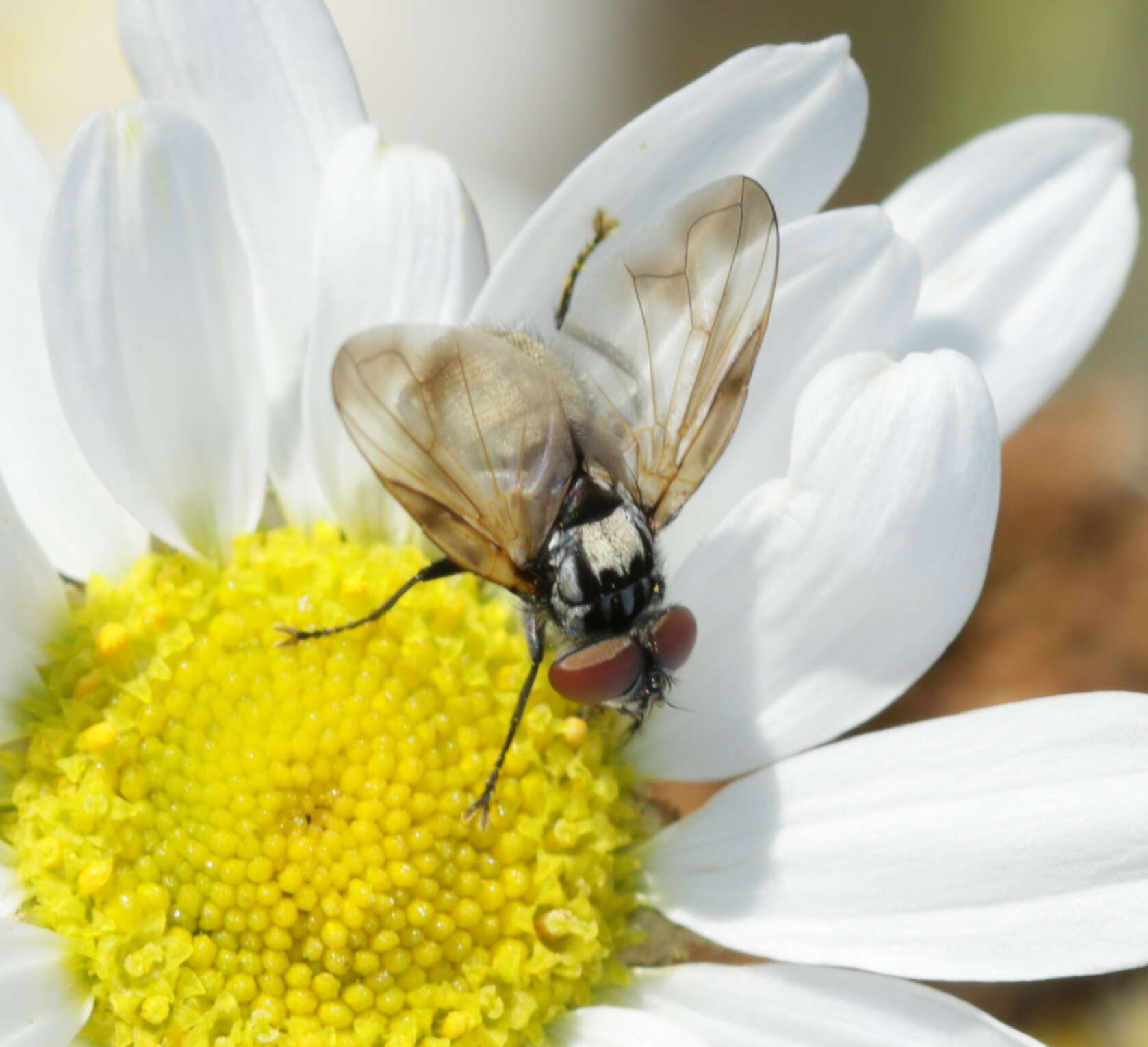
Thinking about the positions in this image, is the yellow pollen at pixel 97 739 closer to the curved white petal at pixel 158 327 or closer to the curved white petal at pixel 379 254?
the curved white petal at pixel 158 327

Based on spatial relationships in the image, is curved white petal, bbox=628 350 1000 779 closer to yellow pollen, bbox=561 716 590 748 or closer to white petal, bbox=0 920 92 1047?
yellow pollen, bbox=561 716 590 748

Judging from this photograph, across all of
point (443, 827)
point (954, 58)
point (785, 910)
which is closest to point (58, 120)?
point (954, 58)

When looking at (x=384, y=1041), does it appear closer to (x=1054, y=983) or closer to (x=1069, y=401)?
(x=1054, y=983)

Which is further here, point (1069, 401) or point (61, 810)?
point (1069, 401)

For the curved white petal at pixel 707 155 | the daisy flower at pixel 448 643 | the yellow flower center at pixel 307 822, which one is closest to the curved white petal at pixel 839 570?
the daisy flower at pixel 448 643

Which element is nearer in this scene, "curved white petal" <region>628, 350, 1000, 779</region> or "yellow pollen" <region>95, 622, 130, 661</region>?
"curved white petal" <region>628, 350, 1000, 779</region>

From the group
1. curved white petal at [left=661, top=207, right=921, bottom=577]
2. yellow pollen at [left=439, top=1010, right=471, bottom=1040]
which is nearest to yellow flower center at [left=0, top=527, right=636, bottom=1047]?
yellow pollen at [left=439, top=1010, right=471, bottom=1040]

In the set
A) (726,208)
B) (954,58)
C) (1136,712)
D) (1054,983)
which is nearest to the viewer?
(1136,712)
